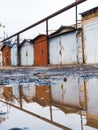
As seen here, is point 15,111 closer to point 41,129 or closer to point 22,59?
point 41,129

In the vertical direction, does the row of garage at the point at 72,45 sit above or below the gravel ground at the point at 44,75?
above

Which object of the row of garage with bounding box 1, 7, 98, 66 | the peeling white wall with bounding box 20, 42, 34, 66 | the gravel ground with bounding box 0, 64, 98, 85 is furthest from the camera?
the peeling white wall with bounding box 20, 42, 34, 66

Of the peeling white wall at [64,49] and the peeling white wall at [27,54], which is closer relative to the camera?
the peeling white wall at [64,49]

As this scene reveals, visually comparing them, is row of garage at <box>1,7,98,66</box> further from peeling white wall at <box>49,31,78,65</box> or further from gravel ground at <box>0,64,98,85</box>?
gravel ground at <box>0,64,98,85</box>

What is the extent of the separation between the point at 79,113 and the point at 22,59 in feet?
96.4

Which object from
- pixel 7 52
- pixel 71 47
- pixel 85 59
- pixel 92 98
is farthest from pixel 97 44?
pixel 7 52

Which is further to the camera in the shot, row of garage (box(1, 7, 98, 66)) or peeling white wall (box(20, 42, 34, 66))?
peeling white wall (box(20, 42, 34, 66))

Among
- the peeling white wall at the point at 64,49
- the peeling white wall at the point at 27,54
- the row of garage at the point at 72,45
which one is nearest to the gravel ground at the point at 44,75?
the row of garage at the point at 72,45

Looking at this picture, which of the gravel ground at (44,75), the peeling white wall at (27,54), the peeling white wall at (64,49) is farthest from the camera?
the peeling white wall at (27,54)

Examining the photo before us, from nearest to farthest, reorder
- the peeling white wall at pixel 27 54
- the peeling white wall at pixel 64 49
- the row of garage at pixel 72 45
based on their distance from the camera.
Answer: the row of garage at pixel 72 45 < the peeling white wall at pixel 64 49 < the peeling white wall at pixel 27 54

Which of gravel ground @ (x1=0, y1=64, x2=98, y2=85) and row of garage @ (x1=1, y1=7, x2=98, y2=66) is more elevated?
row of garage @ (x1=1, y1=7, x2=98, y2=66)

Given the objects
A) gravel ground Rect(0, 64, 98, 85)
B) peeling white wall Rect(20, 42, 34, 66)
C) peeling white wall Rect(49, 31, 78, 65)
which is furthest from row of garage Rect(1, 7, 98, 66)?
gravel ground Rect(0, 64, 98, 85)

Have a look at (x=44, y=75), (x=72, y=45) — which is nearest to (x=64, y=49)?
(x=72, y=45)

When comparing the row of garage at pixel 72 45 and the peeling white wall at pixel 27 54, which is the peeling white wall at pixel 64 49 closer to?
the row of garage at pixel 72 45
